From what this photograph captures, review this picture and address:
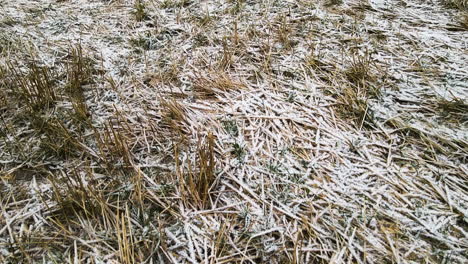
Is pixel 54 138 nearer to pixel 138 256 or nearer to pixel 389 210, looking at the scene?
pixel 138 256

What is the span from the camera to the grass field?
3.58 ft

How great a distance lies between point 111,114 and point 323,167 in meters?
0.97

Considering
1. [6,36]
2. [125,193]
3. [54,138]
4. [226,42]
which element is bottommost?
[125,193]

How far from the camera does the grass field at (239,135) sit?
1.09 meters

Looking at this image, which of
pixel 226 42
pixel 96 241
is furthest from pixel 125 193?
pixel 226 42

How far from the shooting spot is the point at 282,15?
2.16m

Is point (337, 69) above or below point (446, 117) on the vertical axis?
above

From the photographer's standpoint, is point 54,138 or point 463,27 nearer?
point 54,138

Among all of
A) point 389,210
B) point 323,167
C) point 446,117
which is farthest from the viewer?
point 446,117

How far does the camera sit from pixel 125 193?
47.7 inches

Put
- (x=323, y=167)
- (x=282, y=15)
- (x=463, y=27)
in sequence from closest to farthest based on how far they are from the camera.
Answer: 1. (x=323, y=167)
2. (x=463, y=27)
3. (x=282, y=15)

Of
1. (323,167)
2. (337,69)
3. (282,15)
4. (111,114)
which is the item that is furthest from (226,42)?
(323,167)

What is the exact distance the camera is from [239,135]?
1.44 meters

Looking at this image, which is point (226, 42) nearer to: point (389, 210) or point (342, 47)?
point (342, 47)
